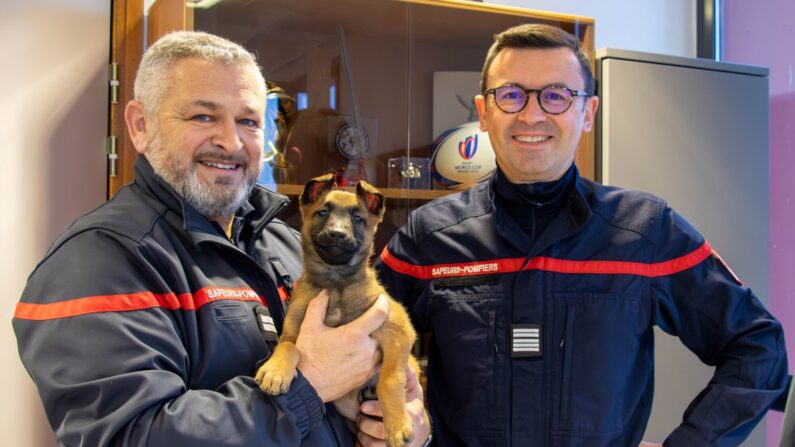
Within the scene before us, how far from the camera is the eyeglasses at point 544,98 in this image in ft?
6.34

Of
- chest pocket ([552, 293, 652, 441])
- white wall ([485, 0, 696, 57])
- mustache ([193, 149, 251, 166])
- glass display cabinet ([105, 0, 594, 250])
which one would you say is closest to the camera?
mustache ([193, 149, 251, 166])

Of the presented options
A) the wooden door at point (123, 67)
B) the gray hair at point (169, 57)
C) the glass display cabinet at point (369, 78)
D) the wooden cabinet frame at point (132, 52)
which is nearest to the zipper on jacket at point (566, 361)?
the gray hair at point (169, 57)

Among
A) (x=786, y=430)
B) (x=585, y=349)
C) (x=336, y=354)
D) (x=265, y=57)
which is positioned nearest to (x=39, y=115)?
(x=265, y=57)

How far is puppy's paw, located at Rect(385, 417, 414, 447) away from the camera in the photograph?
1646 mm

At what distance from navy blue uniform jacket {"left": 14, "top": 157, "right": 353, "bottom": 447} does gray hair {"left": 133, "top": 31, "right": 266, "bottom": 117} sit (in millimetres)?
173

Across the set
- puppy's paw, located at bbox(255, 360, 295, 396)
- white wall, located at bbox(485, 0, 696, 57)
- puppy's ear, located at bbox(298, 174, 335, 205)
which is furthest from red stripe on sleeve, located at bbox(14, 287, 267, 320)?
white wall, located at bbox(485, 0, 696, 57)

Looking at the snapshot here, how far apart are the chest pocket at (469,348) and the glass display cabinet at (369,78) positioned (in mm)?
970

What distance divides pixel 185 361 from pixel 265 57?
176 cm

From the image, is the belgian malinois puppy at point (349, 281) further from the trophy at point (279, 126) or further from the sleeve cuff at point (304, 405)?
the trophy at point (279, 126)

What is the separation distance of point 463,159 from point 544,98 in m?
1.08

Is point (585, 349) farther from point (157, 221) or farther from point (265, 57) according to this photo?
point (265, 57)

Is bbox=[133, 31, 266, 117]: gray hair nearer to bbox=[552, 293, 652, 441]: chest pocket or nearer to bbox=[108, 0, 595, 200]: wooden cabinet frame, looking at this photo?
bbox=[552, 293, 652, 441]: chest pocket

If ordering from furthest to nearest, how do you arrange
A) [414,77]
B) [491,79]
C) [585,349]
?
1. [414,77]
2. [491,79]
3. [585,349]

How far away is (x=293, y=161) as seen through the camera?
9.70 feet
